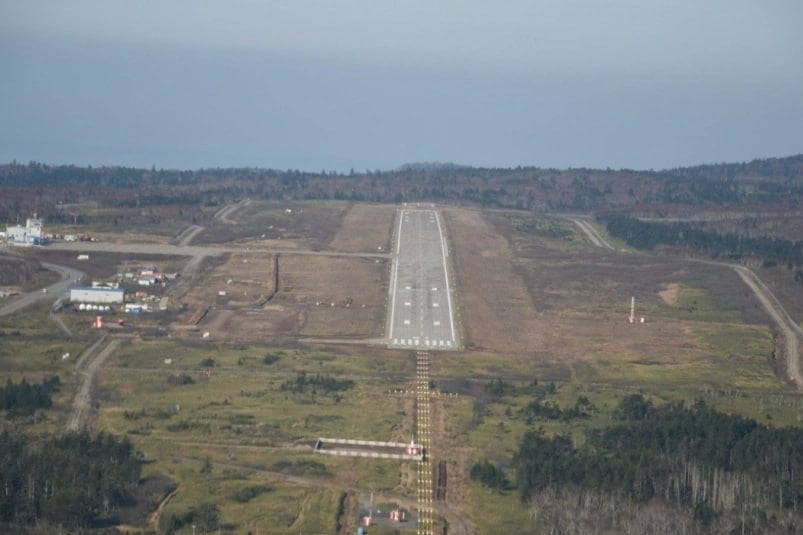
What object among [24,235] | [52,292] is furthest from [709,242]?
[52,292]

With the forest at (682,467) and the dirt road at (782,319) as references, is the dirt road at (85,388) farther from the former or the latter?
the dirt road at (782,319)

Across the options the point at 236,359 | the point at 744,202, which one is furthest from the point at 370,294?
the point at 744,202

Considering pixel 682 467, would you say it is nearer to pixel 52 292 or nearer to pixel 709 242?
pixel 52 292

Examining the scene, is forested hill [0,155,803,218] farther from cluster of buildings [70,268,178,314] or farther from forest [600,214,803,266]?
cluster of buildings [70,268,178,314]

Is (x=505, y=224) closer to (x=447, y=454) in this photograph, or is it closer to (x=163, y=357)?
(x=163, y=357)

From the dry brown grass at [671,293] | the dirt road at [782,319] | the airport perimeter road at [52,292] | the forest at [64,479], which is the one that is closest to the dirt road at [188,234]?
the airport perimeter road at [52,292]

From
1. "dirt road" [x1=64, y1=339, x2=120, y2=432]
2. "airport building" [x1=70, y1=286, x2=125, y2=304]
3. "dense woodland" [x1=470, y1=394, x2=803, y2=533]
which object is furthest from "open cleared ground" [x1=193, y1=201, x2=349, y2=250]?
"dense woodland" [x1=470, y1=394, x2=803, y2=533]
